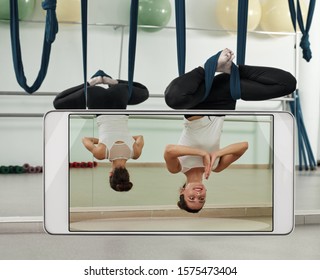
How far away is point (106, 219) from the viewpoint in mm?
950

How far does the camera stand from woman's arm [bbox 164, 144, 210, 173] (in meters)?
0.83

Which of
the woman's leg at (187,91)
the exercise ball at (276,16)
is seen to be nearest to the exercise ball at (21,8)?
the exercise ball at (276,16)

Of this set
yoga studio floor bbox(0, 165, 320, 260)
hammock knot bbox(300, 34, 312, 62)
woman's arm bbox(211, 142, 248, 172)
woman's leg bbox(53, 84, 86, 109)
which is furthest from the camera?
hammock knot bbox(300, 34, 312, 62)

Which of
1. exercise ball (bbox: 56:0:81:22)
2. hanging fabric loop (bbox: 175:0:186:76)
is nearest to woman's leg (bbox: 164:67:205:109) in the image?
hanging fabric loop (bbox: 175:0:186:76)

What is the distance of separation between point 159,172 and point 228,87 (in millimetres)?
336

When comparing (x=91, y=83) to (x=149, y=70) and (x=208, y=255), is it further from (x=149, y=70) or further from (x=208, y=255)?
(x=149, y=70)

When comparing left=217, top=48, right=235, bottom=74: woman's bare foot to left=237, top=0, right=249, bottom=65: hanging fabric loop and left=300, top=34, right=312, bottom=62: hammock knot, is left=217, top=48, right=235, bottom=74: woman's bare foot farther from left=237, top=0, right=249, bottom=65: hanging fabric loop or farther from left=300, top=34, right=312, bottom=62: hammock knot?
left=300, top=34, right=312, bottom=62: hammock knot

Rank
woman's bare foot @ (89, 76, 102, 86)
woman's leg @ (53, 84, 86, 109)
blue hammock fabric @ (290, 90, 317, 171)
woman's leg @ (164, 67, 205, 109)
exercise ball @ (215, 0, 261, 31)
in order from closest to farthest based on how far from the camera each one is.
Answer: woman's leg @ (164, 67, 205, 109) < woman's leg @ (53, 84, 86, 109) < woman's bare foot @ (89, 76, 102, 86) < exercise ball @ (215, 0, 261, 31) < blue hammock fabric @ (290, 90, 317, 171)

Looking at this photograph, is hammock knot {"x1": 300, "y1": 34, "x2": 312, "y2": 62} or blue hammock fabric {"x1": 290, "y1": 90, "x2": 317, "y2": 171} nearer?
hammock knot {"x1": 300, "y1": 34, "x2": 312, "y2": 62}

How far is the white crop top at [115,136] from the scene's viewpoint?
842mm

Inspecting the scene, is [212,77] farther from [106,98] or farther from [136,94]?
[136,94]

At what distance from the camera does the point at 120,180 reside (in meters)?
0.88

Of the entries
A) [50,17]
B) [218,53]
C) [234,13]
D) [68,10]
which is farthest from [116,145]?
[234,13]

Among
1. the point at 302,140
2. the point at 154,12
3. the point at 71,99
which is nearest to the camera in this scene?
the point at 71,99
